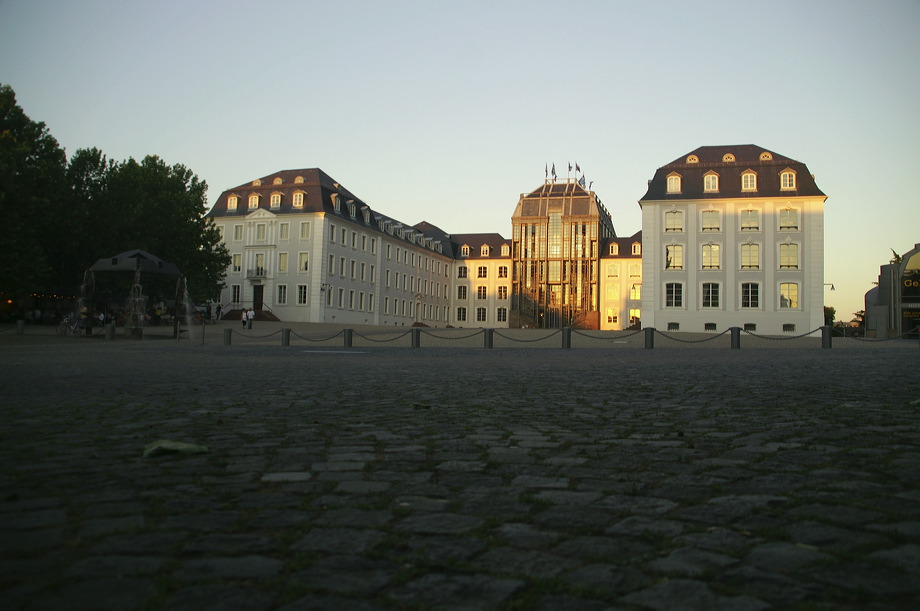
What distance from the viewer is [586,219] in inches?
3250

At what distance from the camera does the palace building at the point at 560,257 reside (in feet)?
172

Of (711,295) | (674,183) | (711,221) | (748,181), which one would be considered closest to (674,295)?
(711,295)

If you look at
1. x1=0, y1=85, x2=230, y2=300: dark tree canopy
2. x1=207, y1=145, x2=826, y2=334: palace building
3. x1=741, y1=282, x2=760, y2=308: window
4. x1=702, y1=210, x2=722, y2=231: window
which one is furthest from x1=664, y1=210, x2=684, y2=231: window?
x1=0, y1=85, x2=230, y2=300: dark tree canopy

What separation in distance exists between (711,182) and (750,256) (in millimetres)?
6276

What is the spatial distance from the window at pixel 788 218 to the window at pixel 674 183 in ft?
24.8

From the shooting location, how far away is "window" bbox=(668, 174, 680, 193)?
54.1 metres

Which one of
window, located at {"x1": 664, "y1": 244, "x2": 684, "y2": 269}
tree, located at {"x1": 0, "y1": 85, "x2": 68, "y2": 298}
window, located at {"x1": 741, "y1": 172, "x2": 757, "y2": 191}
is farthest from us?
window, located at {"x1": 664, "y1": 244, "x2": 684, "y2": 269}

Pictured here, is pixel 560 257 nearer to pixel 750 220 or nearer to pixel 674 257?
pixel 674 257

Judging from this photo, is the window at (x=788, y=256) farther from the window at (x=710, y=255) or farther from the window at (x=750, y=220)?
the window at (x=710, y=255)

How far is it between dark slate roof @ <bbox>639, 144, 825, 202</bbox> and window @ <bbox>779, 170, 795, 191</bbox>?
9.7 inches

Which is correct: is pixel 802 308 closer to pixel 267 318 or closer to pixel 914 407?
pixel 267 318

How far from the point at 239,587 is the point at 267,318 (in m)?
61.7

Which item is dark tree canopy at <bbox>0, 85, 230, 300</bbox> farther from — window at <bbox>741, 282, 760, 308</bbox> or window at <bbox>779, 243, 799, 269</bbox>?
window at <bbox>779, 243, 799, 269</bbox>

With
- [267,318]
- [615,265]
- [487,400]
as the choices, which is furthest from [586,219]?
[487,400]
